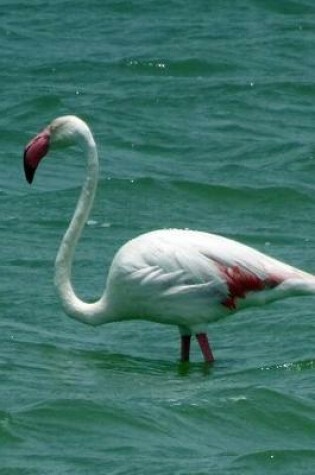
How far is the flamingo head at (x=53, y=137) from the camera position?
10102 millimetres

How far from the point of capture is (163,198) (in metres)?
14.4

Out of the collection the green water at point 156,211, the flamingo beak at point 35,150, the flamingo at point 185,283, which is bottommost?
the green water at point 156,211

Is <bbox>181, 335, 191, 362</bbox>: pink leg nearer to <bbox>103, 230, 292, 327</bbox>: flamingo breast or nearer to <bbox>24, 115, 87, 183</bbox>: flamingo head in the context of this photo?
<bbox>103, 230, 292, 327</bbox>: flamingo breast

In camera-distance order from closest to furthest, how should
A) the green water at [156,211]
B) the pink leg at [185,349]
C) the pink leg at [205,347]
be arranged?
the green water at [156,211], the pink leg at [205,347], the pink leg at [185,349]

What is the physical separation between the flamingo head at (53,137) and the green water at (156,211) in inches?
43.9

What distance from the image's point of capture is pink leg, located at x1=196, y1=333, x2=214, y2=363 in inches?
391

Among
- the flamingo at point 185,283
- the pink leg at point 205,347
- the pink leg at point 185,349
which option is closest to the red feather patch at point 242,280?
the flamingo at point 185,283

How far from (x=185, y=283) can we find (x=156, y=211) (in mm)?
4357

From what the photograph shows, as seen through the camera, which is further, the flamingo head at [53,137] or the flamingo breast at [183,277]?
the flamingo head at [53,137]

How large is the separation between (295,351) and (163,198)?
4.38m

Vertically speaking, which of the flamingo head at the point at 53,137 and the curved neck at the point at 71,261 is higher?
the flamingo head at the point at 53,137

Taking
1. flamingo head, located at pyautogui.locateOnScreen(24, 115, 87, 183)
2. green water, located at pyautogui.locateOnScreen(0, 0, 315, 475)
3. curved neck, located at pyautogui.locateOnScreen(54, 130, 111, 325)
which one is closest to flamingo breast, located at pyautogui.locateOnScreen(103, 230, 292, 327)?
curved neck, located at pyautogui.locateOnScreen(54, 130, 111, 325)

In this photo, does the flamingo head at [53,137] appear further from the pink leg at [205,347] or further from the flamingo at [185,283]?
the pink leg at [205,347]

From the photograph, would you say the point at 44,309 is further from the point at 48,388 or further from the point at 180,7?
the point at 180,7
